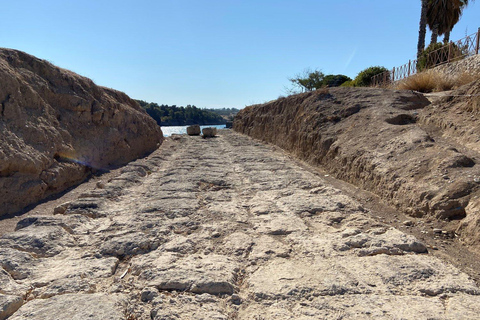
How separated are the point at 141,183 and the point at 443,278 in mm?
4127

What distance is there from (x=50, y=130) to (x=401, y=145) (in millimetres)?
5150

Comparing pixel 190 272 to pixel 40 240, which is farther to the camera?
pixel 40 240

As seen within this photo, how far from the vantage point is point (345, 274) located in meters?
2.11

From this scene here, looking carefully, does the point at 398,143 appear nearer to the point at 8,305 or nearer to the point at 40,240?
the point at 40,240

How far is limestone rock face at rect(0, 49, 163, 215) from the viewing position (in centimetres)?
364

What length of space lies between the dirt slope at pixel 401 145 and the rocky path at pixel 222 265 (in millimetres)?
595

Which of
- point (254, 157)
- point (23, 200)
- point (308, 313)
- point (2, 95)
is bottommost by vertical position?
point (308, 313)

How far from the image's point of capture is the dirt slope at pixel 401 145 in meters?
3.06

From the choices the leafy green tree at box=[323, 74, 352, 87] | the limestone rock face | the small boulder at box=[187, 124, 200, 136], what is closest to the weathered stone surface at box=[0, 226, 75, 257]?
the limestone rock face

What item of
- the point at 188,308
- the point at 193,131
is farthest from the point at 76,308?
the point at 193,131

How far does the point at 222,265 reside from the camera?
2.25m

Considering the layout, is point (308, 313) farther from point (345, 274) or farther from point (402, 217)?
point (402, 217)

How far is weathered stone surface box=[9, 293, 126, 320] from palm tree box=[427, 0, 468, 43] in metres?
22.1

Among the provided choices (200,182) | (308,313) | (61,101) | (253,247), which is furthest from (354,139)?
(61,101)
